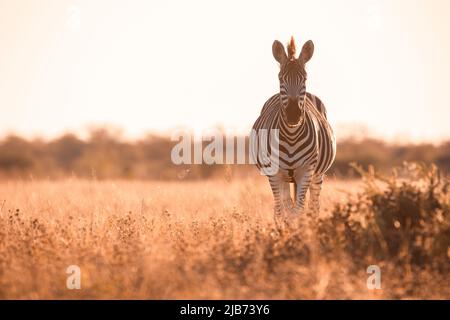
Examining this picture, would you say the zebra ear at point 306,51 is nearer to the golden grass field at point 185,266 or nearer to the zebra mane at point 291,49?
the zebra mane at point 291,49

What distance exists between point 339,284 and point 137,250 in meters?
2.13

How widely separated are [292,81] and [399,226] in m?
2.86

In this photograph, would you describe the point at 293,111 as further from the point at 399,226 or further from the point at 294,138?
the point at 399,226

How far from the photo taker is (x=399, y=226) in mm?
6949

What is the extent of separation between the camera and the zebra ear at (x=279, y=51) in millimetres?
9453

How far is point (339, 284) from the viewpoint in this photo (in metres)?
6.04

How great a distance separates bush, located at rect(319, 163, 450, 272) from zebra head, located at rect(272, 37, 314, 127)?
1.71m

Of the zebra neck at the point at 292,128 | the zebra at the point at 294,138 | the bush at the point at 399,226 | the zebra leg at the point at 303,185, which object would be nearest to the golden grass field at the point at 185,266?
the bush at the point at 399,226

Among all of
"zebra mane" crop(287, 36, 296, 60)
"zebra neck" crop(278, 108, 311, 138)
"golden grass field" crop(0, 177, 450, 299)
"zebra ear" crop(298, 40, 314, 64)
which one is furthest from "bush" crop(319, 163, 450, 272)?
"zebra mane" crop(287, 36, 296, 60)

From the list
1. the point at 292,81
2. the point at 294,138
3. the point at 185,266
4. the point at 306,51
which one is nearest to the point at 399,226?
the point at 185,266

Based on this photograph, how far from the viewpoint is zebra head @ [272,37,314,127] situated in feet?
29.0

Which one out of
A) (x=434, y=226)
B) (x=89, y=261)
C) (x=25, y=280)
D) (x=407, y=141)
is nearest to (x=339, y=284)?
(x=434, y=226)

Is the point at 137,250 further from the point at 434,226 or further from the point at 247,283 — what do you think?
the point at 434,226

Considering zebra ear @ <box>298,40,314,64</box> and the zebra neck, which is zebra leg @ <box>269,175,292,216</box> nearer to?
the zebra neck
